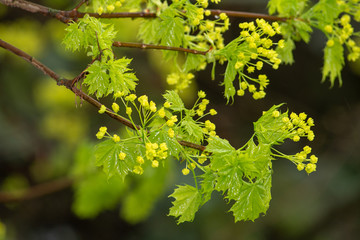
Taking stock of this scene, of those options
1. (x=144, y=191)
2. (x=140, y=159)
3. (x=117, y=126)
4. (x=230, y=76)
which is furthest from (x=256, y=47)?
(x=117, y=126)

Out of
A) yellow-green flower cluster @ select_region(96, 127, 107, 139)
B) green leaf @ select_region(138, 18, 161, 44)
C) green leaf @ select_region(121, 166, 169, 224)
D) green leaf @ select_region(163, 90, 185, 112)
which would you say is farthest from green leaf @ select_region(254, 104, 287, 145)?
green leaf @ select_region(121, 166, 169, 224)

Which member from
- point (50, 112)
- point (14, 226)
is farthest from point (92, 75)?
point (14, 226)

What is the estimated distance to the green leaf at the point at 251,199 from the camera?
2.43 ft

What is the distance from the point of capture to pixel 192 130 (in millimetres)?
789

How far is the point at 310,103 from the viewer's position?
148 inches

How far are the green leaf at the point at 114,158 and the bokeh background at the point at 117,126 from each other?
2.30 metres

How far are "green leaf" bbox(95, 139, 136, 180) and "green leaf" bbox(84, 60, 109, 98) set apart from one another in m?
0.09

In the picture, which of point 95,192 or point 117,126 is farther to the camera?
point 117,126

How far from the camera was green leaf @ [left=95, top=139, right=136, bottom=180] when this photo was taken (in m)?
0.76

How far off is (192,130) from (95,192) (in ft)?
3.78

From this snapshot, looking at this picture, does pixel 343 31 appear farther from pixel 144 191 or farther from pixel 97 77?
pixel 144 191

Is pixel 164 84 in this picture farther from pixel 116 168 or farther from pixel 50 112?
pixel 116 168

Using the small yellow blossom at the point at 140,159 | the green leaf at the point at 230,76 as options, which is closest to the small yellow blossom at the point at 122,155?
the small yellow blossom at the point at 140,159

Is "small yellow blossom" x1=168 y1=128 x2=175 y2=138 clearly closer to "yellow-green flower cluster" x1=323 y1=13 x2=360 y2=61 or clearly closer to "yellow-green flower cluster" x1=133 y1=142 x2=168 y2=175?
"yellow-green flower cluster" x1=133 y1=142 x2=168 y2=175
